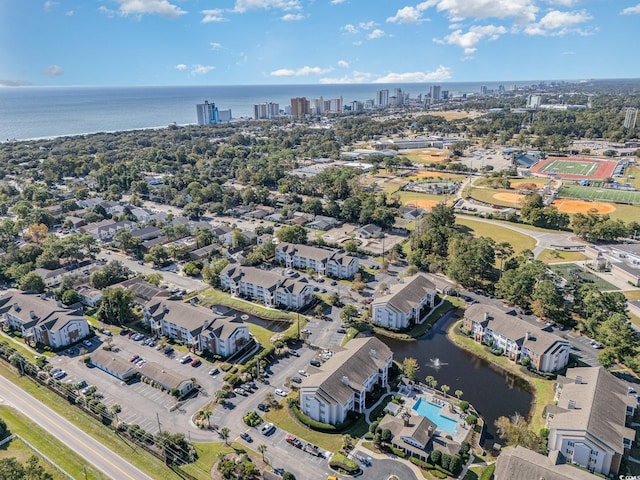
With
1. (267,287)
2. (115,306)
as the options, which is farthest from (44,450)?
(267,287)

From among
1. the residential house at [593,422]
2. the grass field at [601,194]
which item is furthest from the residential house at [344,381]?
the grass field at [601,194]

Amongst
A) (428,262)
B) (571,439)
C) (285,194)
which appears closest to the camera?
(571,439)

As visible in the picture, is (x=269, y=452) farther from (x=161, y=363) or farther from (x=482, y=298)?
(x=482, y=298)

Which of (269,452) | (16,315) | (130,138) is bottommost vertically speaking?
(269,452)

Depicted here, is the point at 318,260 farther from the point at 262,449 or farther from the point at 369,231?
the point at 262,449

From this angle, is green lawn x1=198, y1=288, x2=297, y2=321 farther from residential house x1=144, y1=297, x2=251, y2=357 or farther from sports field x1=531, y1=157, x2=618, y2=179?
sports field x1=531, y1=157, x2=618, y2=179

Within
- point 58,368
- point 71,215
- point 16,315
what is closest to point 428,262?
point 58,368

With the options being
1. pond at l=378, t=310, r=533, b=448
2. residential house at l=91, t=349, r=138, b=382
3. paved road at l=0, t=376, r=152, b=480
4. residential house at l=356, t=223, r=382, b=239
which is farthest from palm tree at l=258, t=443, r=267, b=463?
residential house at l=356, t=223, r=382, b=239
